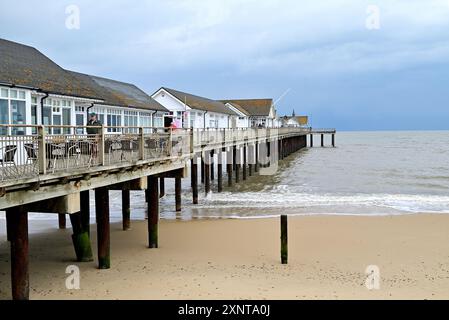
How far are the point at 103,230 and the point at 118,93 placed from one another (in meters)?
17.0

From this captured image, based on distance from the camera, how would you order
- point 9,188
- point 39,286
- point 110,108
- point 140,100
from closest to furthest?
point 9,188
point 39,286
point 110,108
point 140,100

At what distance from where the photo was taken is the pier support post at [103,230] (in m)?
10.3

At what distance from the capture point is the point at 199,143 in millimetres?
18625

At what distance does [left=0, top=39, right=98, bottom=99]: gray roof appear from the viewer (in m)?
14.0

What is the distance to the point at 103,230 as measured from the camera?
1034 centimetres

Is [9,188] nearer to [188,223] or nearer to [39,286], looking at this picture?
[39,286]

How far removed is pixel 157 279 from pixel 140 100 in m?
19.8

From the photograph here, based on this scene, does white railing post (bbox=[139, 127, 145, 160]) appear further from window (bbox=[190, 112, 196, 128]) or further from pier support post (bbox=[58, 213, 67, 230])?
window (bbox=[190, 112, 196, 128])

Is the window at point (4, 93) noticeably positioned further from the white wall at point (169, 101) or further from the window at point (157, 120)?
the white wall at point (169, 101)

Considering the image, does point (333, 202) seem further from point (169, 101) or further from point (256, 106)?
point (256, 106)

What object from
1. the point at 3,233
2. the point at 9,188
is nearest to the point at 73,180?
the point at 9,188

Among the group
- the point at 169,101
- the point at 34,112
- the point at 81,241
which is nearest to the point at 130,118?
the point at 34,112

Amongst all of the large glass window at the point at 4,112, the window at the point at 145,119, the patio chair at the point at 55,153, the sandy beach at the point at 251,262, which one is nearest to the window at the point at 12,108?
the large glass window at the point at 4,112
